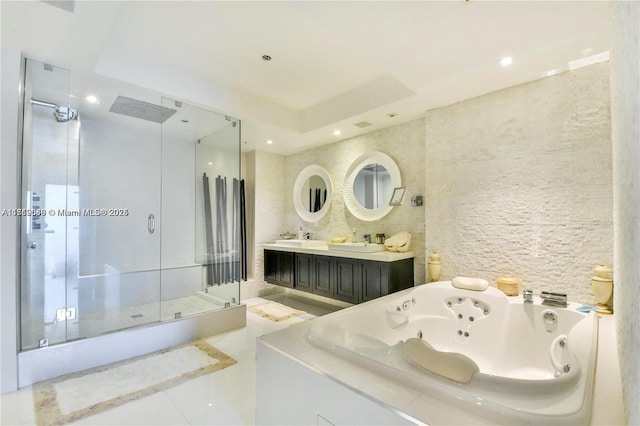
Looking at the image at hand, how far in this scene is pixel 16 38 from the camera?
6.84ft

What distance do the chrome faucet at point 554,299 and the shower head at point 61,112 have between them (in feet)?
15.7

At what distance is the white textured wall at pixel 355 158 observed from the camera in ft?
12.3

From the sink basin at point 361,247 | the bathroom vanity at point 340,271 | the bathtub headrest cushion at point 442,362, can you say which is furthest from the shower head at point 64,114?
the bathtub headrest cushion at point 442,362

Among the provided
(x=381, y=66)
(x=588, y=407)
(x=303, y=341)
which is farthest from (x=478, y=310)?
(x=381, y=66)

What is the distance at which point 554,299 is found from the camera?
2.51m

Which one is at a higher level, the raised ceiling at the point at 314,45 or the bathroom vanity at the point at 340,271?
the raised ceiling at the point at 314,45

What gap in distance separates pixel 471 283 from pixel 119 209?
4.65 meters

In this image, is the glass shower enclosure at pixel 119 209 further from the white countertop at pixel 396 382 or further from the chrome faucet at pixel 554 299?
the chrome faucet at pixel 554 299

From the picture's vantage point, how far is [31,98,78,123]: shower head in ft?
8.74

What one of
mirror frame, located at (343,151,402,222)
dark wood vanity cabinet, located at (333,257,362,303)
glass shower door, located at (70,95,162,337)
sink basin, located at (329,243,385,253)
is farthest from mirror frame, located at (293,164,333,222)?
glass shower door, located at (70,95,162,337)

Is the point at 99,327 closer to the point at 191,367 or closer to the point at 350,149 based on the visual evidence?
the point at 191,367

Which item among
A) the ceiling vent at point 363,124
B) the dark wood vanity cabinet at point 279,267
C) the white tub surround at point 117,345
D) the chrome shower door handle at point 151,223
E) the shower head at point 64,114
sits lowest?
the white tub surround at point 117,345

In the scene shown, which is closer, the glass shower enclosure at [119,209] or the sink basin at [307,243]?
the glass shower enclosure at [119,209]

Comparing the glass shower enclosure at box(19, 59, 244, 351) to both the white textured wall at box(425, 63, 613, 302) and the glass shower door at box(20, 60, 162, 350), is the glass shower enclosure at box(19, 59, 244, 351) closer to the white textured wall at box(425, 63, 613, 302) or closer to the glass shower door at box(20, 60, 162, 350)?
the glass shower door at box(20, 60, 162, 350)
